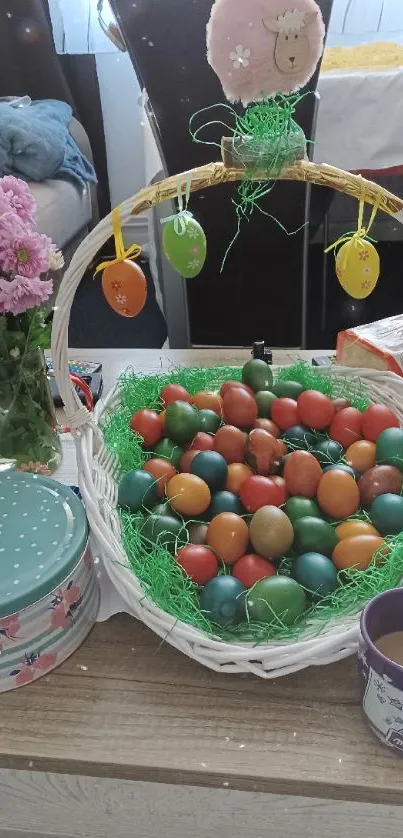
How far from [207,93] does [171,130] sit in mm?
108

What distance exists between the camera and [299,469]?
2.29ft

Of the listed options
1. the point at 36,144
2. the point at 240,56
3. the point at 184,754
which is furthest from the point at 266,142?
the point at 36,144

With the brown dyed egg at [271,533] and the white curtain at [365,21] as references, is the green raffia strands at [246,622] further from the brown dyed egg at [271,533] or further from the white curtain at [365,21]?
the white curtain at [365,21]

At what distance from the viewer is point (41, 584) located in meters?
0.56

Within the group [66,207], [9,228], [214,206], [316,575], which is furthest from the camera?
[66,207]

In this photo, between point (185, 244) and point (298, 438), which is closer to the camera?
point (185, 244)

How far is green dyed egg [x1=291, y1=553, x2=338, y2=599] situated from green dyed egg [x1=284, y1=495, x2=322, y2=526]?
6 centimetres

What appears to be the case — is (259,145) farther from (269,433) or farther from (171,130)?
(171,130)

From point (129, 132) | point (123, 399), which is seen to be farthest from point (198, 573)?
point (129, 132)

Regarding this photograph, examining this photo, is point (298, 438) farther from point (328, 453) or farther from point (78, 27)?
point (78, 27)

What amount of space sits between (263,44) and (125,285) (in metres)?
0.24

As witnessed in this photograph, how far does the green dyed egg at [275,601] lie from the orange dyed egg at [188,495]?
132 mm

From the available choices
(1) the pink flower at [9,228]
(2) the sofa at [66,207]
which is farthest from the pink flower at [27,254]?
(2) the sofa at [66,207]

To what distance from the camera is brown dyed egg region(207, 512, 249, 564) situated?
0.63 meters
